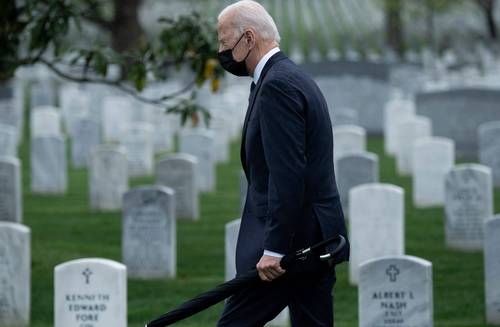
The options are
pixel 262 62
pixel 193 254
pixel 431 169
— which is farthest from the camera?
pixel 431 169

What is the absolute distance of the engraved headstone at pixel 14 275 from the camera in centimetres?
911

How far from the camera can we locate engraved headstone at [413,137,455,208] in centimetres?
1549

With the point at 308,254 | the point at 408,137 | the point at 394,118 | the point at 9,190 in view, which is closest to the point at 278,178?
the point at 308,254

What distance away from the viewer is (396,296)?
800 centimetres

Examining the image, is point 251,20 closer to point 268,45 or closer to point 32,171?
point 268,45

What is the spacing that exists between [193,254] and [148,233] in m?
1.27

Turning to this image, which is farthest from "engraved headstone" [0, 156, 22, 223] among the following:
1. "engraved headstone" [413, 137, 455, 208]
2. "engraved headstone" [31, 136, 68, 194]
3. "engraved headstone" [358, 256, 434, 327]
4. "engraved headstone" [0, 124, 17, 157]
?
"engraved headstone" [358, 256, 434, 327]

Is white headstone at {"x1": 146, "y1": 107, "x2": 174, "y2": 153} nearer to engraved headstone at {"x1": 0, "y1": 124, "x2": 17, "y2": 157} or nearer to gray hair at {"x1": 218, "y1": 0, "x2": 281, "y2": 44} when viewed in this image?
engraved headstone at {"x1": 0, "y1": 124, "x2": 17, "y2": 157}

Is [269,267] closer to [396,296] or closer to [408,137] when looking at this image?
[396,296]

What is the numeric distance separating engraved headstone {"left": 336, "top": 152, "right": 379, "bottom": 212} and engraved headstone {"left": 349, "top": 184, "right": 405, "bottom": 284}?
2.95 metres

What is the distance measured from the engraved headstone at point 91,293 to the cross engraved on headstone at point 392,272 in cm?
159

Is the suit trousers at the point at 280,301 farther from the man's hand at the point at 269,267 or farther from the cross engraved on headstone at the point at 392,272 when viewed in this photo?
the cross engraved on headstone at the point at 392,272

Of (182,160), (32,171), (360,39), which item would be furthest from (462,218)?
(360,39)

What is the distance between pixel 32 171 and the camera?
16781 millimetres
